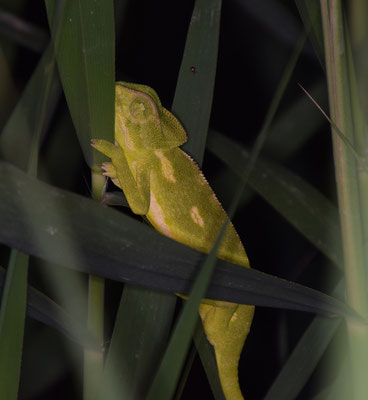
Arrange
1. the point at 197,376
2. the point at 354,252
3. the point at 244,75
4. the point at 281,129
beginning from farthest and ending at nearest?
1. the point at 244,75
2. the point at 197,376
3. the point at 281,129
4. the point at 354,252

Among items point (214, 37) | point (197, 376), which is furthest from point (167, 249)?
point (197, 376)

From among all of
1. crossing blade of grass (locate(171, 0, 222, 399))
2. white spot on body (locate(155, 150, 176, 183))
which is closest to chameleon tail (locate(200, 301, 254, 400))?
crossing blade of grass (locate(171, 0, 222, 399))

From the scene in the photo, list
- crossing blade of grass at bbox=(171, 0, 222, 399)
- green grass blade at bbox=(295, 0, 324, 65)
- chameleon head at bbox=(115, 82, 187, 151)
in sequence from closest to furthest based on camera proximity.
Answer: green grass blade at bbox=(295, 0, 324, 65) < crossing blade of grass at bbox=(171, 0, 222, 399) < chameleon head at bbox=(115, 82, 187, 151)

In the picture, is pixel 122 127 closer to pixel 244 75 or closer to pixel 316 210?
pixel 316 210

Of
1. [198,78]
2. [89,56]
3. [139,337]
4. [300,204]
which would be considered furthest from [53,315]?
[300,204]

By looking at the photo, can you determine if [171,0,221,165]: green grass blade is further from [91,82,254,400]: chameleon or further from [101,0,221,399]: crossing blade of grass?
[91,82,254,400]: chameleon

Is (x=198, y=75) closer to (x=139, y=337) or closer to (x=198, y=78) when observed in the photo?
(x=198, y=78)

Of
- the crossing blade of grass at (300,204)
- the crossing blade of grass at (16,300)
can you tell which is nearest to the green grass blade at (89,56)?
the crossing blade of grass at (16,300)
